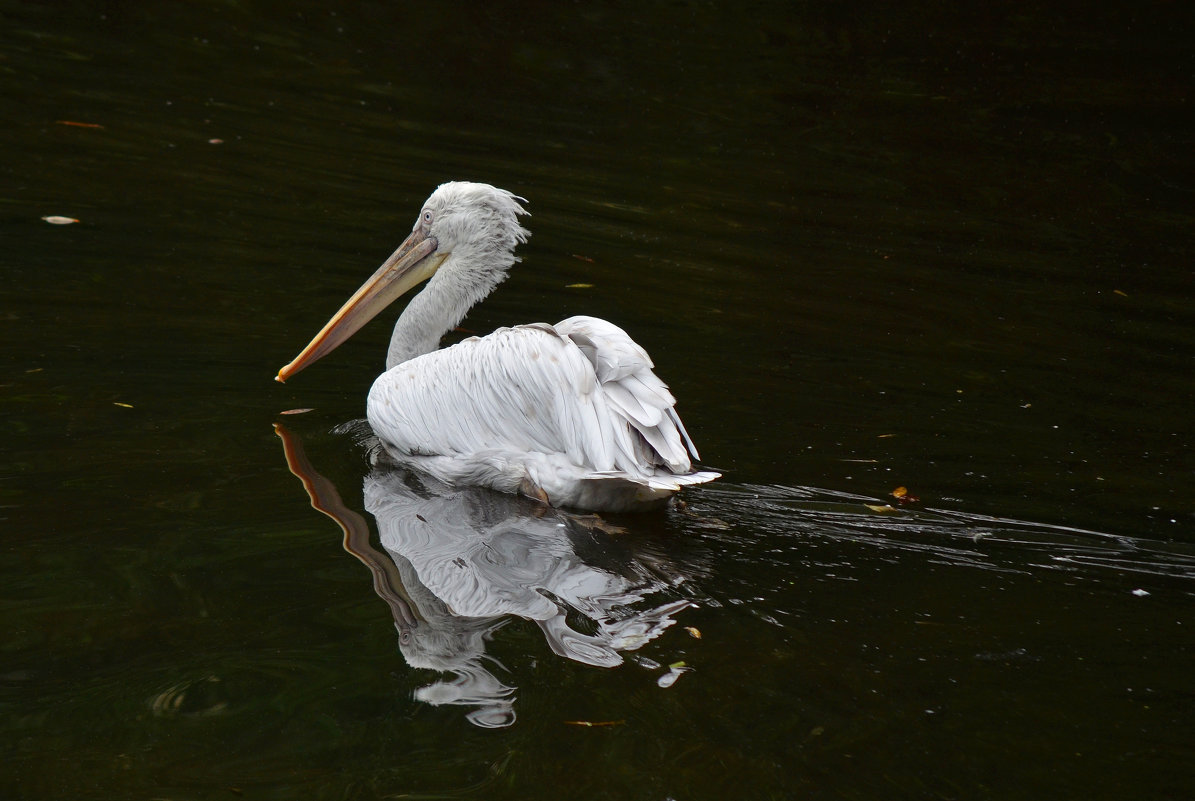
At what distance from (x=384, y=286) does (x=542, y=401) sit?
1358 millimetres

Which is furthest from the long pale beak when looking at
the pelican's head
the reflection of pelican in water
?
the reflection of pelican in water

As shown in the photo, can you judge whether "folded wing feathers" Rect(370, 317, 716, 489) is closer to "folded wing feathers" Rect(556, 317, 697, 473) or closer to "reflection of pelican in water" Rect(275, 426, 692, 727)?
"folded wing feathers" Rect(556, 317, 697, 473)

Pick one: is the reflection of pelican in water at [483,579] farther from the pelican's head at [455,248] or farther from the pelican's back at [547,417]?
the pelican's head at [455,248]

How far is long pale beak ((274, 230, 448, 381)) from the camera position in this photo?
16.8 feet

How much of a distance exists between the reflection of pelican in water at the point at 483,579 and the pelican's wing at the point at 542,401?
0.66 feet

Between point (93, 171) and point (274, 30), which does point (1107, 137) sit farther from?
point (93, 171)

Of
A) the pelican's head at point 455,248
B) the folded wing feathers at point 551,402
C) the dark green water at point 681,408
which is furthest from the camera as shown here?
the pelican's head at point 455,248

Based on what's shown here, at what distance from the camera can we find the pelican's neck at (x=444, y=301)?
504 cm

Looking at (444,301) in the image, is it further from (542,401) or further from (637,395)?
(637,395)

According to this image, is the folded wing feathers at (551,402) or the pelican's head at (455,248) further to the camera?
the pelican's head at (455,248)

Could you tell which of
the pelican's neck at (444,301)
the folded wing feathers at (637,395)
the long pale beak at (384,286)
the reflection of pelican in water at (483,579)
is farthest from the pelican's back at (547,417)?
the long pale beak at (384,286)

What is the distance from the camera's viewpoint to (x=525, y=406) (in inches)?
166

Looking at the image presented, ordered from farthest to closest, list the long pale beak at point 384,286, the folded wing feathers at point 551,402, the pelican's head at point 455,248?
1. the long pale beak at point 384,286
2. the pelican's head at point 455,248
3. the folded wing feathers at point 551,402

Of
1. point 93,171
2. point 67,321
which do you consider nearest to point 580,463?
point 67,321
